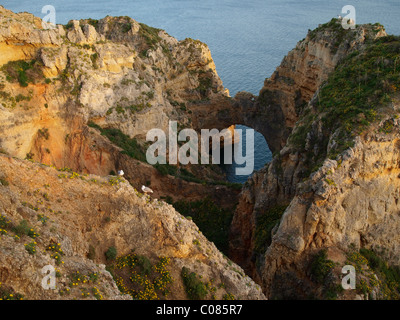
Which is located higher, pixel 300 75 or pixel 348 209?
pixel 300 75

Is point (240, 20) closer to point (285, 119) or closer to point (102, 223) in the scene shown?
point (285, 119)

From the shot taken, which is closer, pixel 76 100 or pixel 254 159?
pixel 76 100

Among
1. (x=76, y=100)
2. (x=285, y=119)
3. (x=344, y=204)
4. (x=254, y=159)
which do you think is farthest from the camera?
(x=254, y=159)

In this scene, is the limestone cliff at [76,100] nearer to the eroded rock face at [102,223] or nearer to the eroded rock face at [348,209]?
the eroded rock face at [102,223]

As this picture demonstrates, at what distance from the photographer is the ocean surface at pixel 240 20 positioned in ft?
285

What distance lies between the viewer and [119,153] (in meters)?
36.6

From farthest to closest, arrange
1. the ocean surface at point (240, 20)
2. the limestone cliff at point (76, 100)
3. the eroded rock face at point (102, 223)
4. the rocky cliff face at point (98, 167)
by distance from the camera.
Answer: the ocean surface at point (240, 20) → the limestone cliff at point (76, 100) → the eroded rock face at point (102, 223) → the rocky cliff face at point (98, 167)

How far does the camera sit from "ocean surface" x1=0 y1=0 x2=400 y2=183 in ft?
285

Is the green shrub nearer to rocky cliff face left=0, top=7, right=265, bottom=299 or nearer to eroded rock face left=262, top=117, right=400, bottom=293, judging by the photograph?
rocky cliff face left=0, top=7, right=265, bottom=299

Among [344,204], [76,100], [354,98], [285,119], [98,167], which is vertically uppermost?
[76,100]

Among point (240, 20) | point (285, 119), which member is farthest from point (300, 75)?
point (240, 20)

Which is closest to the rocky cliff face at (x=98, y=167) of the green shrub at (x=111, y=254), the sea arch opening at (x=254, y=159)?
the green shrub at (x=111, y=254)

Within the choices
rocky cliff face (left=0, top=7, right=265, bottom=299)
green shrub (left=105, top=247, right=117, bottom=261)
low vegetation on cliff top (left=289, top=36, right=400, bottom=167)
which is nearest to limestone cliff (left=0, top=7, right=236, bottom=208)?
rocky cliff face (left=0, top=7, right=265, bottom=299)

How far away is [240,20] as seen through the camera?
128 m
